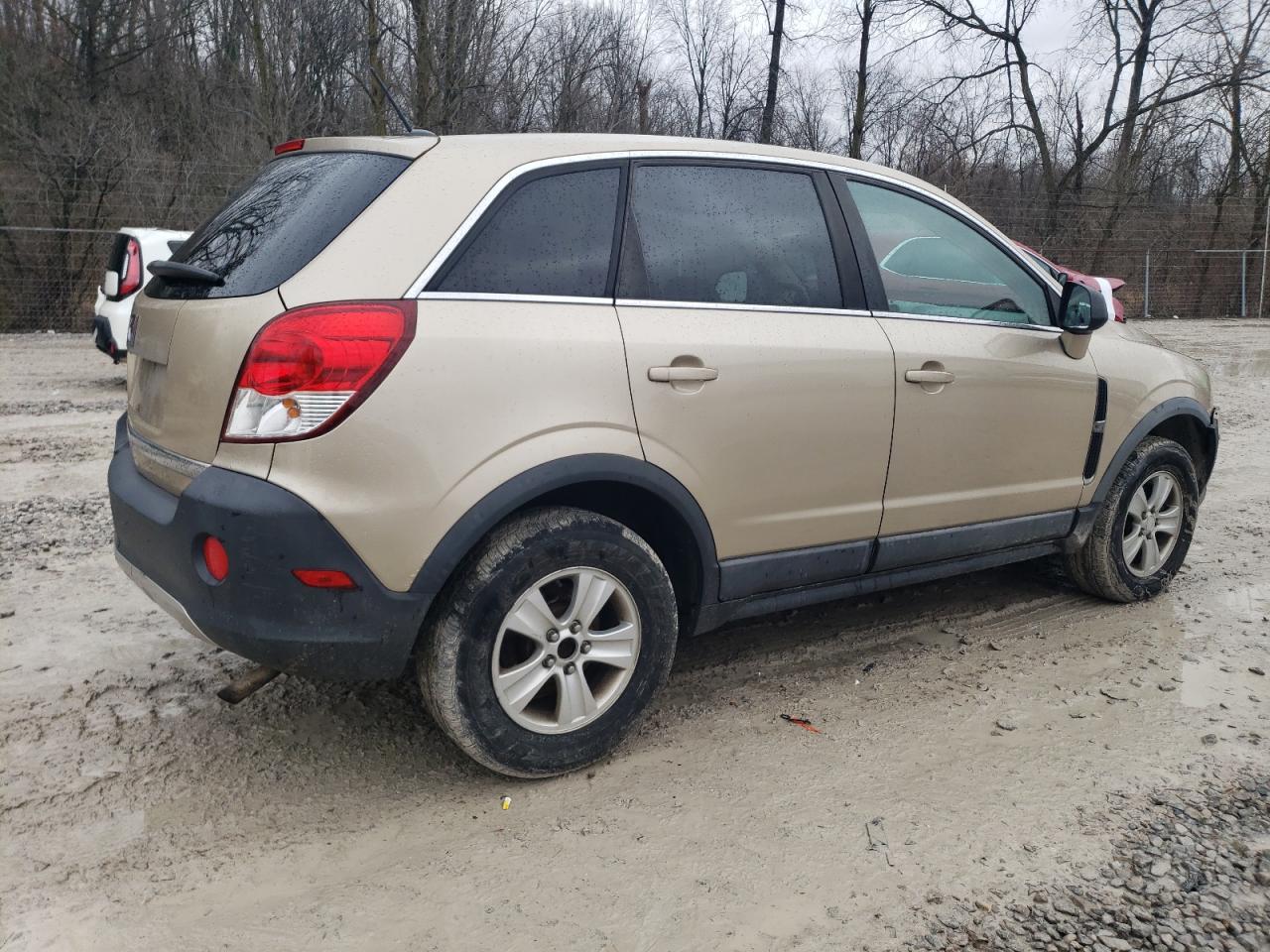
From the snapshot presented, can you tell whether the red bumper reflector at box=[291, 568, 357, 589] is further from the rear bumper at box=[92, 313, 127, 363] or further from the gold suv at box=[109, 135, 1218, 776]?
the rear bumper at box=[92, 313, 127, 363]

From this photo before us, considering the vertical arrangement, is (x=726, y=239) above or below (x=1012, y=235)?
below

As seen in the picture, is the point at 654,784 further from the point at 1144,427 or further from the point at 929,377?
the point at 1144,427

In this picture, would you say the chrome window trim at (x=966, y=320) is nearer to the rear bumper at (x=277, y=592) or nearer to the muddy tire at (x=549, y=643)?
the muddy tire at (x=549, y=643)

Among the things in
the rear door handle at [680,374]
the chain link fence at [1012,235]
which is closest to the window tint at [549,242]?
the rear door handle at [680,374]

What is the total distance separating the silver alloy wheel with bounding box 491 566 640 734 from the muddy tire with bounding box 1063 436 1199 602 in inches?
95.4

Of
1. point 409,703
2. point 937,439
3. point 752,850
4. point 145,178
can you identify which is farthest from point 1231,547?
point 145,178

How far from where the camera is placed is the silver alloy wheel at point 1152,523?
4648mm

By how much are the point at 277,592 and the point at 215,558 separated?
19cm

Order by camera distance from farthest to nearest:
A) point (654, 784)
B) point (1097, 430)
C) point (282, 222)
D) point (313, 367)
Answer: point (1097, 430), point (654, 784), point (282, 222), point (313, 367)

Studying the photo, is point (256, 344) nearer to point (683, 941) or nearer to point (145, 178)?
point (683, 941)

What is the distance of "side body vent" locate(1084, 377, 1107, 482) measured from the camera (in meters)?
4.29

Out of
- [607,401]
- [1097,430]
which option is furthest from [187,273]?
[1097,430]

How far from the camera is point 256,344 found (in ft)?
8.79

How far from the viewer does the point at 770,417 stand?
10.9ft
